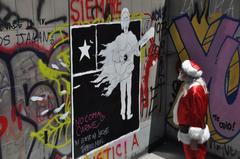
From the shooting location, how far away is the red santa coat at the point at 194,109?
4758 millimetres

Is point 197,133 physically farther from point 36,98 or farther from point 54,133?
point 36,98

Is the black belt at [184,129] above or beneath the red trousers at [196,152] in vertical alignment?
above

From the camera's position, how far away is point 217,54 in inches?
229

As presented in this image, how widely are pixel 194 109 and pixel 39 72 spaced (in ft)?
6.55

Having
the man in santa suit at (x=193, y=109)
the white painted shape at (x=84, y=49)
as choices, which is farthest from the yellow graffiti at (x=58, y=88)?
the man in santa suit at (x=193, y=109)

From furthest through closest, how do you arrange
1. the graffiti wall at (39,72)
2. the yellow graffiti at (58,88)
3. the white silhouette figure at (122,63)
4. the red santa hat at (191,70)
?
1. the white silhouette figure at (122,63)
2. the red santa hat at (191,70)
3. the yellow graffiti at (58,88)
4. the graffiti wall at (39,72)

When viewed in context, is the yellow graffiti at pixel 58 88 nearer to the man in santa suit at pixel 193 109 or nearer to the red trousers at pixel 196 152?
the man in santa suit at pixel 193 109

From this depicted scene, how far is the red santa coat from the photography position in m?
4.76

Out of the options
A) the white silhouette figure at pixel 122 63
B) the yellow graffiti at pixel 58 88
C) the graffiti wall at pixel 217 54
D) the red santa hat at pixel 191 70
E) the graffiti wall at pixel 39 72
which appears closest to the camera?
the graffiti wall at pixel 39 72

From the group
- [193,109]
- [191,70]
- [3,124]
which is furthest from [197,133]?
[3,124]

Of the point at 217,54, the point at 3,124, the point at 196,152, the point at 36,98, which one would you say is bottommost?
the point at 196,152

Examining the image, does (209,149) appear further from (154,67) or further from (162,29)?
(162,29)

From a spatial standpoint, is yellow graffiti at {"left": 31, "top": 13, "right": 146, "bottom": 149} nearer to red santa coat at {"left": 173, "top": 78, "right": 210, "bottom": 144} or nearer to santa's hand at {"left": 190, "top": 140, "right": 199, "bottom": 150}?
red santa coat at {"left": 173, "top": 78, "right": 210, "bottom": 144}

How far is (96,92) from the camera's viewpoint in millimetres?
5062
